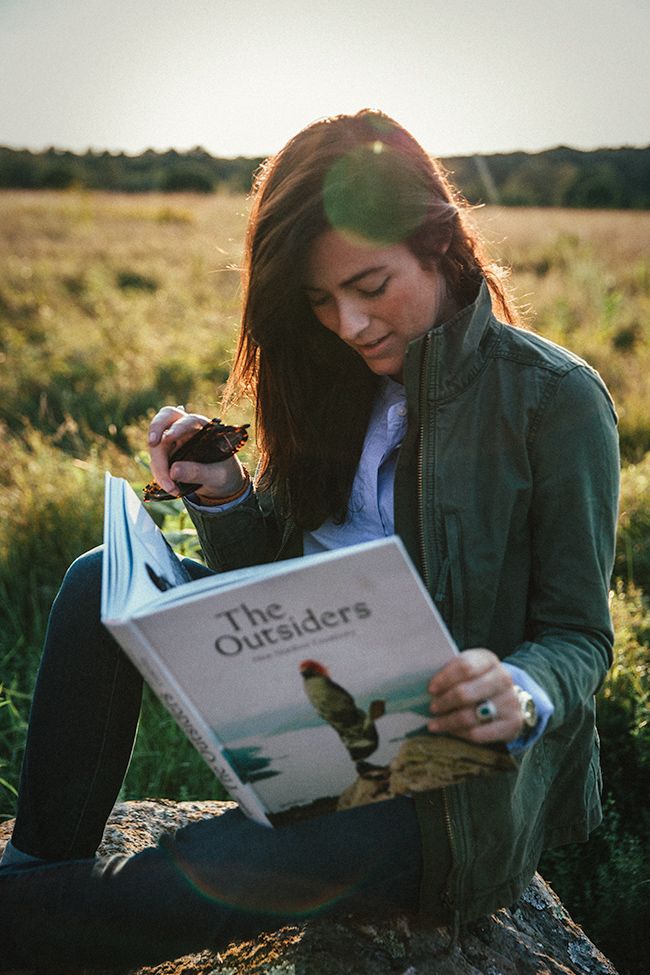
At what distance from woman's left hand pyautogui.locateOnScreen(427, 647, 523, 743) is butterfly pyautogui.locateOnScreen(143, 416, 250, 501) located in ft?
2.55

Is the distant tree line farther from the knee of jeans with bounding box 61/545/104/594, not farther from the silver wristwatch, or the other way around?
the silver wristwatch

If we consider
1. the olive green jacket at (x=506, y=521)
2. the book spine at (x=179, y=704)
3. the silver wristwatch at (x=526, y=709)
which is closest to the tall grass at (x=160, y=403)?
the olive green jacket at (x=506, y=521)

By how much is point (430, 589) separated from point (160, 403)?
14.5 ft

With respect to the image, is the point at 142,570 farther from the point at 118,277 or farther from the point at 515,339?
the point at 118,277

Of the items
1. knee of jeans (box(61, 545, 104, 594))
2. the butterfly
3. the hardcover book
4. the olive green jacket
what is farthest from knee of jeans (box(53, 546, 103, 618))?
the olive green jacket

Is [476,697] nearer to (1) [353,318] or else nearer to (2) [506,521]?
(2) [506,521]

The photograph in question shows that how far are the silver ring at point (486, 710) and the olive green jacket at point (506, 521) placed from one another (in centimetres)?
28

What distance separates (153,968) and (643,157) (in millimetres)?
34536

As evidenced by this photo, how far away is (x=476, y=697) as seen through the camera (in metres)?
0.94

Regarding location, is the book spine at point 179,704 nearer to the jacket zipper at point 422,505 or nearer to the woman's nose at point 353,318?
the jacket zipper at point 422,505

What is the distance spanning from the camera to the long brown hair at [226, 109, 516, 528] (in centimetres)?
142

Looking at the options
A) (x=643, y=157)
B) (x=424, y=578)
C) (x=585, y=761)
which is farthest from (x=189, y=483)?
(x=643, y=157)

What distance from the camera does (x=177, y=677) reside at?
37.9 inches

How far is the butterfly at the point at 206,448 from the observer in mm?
1563
